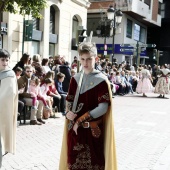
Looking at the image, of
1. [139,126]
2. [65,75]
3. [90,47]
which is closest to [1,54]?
[90,47]

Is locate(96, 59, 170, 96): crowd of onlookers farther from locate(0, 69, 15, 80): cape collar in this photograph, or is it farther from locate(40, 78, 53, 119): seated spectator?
locate(0, 69, 15, 80): cape collar

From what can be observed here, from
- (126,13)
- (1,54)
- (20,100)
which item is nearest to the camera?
(1,54)

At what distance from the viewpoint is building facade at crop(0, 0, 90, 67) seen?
15562 millimetres

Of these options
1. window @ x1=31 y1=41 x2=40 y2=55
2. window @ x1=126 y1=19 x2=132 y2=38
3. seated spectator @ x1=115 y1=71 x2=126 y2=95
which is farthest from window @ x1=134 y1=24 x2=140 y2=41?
seated spectator @ x1=115 y1=71 x2=126 y2=95

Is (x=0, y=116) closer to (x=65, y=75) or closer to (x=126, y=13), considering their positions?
(x=65, y=75)

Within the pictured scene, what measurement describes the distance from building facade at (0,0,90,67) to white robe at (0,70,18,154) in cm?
1050

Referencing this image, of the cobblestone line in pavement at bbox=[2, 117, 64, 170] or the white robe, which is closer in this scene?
the white robe

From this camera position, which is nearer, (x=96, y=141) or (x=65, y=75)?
(x=96, y=141)

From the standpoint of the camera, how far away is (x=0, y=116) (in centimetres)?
429

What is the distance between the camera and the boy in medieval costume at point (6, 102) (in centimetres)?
423

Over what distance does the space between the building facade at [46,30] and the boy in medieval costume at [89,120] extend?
453 inches

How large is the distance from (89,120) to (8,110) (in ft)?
5.04

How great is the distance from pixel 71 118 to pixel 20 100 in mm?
5002

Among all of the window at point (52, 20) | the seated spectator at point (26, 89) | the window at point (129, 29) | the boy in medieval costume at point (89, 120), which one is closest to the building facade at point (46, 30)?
the window at point (52, 20)
